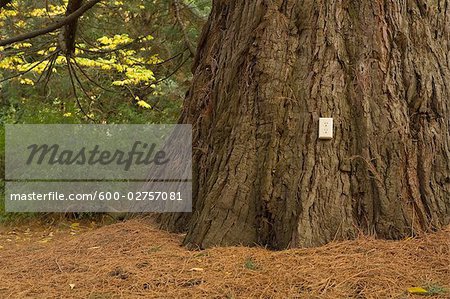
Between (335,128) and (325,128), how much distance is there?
0.09 meters

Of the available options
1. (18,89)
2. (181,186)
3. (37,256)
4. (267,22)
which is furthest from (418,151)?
(18,89)

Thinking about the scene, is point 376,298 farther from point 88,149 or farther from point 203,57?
point 88,149

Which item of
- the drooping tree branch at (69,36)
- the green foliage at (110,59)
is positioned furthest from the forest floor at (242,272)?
the green foliage at (110,59)

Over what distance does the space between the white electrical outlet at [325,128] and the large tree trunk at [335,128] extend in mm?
43

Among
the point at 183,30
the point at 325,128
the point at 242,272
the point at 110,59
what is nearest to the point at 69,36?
the point at 183,30

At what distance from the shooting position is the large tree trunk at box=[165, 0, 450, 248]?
12.1 feet

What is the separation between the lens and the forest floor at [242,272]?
3.04 meters

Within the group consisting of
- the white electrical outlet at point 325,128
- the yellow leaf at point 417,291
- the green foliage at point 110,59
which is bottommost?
the yellow leaf at point 417,291

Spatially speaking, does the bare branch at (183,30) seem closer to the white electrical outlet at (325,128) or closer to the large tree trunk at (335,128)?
the large tree trunk at (335,128)

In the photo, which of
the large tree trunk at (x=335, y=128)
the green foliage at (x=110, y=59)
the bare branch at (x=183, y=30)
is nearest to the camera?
the large tree trunk at (x=335, y=128)

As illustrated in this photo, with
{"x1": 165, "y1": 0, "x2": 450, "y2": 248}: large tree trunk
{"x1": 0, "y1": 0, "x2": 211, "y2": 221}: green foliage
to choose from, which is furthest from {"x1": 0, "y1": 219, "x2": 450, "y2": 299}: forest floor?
{"x1": 0, "y1": 0, "x2": 211, "y2": 221}: green foliage

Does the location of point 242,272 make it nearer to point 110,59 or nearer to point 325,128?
point 325,128

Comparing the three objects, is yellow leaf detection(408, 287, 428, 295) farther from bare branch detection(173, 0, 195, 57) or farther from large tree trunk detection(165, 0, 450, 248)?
bare branch detection(173, 0, 195, 57)

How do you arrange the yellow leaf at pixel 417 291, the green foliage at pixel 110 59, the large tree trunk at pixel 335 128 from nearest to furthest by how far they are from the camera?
1. the yellow leaf at pixel 417 291
2. the large tree trunk at pixel 335 128
3. the green foliage at pixel 110 59
